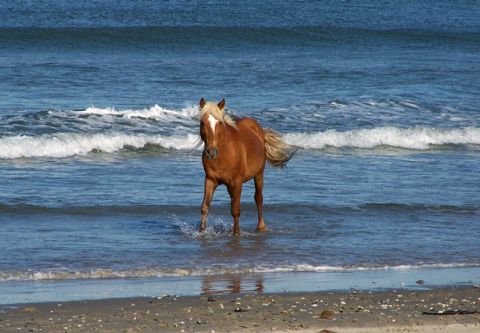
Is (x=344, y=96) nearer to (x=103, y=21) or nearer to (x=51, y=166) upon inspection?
(x=51, y=166)

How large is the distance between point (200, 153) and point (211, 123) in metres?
5.82

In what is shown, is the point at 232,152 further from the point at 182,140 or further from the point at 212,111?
the point at 182,140

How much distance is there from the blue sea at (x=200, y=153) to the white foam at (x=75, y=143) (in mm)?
44

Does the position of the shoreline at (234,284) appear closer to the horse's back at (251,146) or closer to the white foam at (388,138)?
the horse's back at (251,146)

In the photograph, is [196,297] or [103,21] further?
[103,21]

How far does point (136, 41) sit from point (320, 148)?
606 inches

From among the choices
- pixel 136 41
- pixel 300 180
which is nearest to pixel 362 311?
pixel 300 180

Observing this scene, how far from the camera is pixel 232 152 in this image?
11203 mm

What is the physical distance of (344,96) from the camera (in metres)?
22.9

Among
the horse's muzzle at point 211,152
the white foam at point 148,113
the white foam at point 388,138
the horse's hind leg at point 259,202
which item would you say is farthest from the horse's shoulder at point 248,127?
the white foam at point 148,113

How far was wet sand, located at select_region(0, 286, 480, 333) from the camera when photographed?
732cm

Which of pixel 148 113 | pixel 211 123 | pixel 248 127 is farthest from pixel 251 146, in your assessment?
pixel 148 113

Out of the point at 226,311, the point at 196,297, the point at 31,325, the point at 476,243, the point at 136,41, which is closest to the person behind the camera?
the point at 31,325

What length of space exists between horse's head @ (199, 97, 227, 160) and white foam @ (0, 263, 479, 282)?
1445 mm
